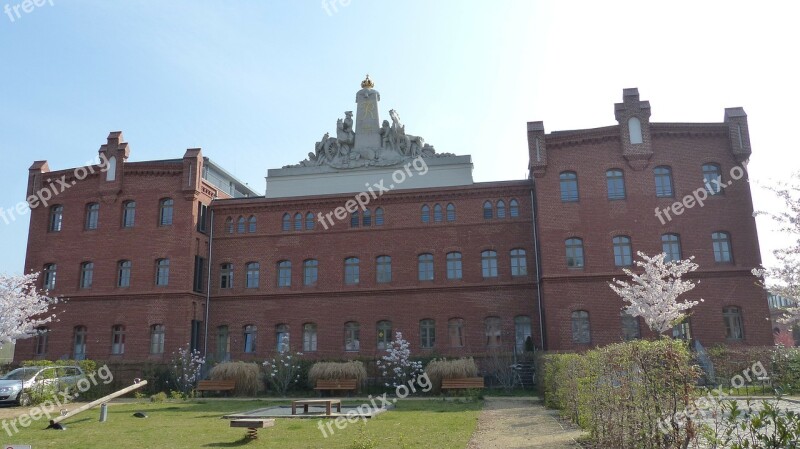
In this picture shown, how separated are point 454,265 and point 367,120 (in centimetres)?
1000

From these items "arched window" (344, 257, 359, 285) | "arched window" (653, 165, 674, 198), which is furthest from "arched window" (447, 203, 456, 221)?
"arched window" (653, 165, 674, 198)

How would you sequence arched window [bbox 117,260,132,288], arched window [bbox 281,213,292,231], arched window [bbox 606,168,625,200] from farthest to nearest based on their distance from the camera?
arched window [bbox 281,213,292,231] → arched window [bbox 117,260,132,288] → arched window [bbox 606,168,625,200]

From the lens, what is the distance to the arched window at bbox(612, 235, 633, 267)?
27523 millimetres

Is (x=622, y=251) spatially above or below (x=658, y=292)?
above

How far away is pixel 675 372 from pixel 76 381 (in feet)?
78.3

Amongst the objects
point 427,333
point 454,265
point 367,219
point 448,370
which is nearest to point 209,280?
point 367,219

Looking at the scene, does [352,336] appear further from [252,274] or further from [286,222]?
[286,222]

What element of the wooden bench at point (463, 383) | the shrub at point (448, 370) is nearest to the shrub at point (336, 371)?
the shrub at point (448, 370)

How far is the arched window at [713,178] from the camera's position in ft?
90.8

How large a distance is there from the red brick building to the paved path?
32.0 ft

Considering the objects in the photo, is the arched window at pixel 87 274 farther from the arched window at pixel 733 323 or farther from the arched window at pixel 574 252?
the arched window at pixel 733 323

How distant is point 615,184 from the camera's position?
93.1ft

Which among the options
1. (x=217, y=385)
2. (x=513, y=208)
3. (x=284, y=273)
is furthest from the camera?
(x=284, y=273)

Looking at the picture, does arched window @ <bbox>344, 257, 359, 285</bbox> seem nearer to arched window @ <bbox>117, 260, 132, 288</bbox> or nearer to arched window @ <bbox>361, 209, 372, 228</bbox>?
→ arched window @ <bbox>361, 209, 372, 228</bbox>
